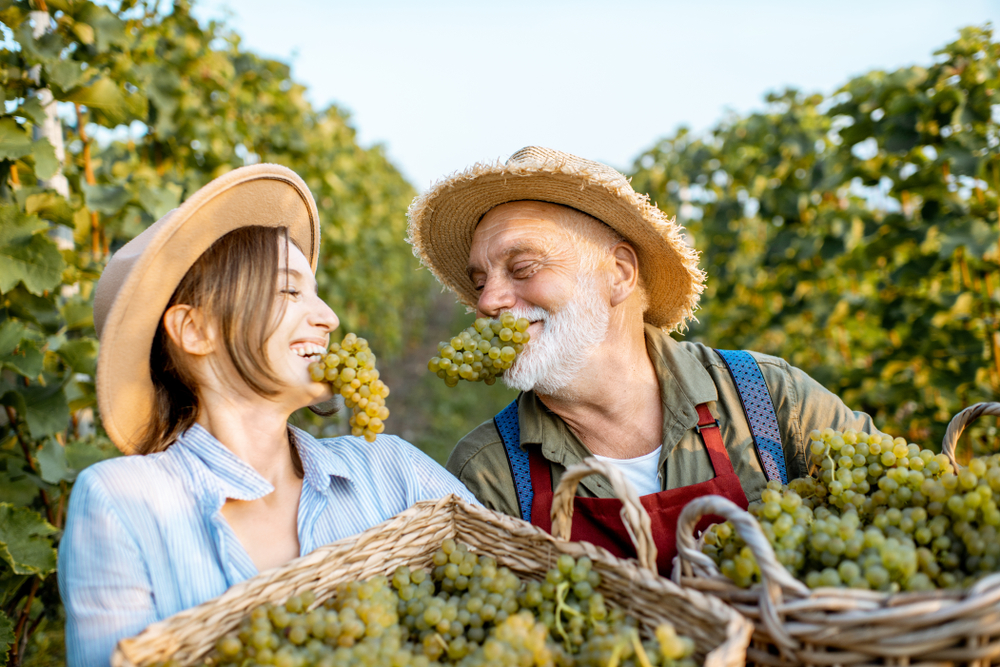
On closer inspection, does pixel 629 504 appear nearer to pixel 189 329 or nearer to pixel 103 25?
pixel 189 329

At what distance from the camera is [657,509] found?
2115mm

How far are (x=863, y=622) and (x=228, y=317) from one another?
156 centimetres

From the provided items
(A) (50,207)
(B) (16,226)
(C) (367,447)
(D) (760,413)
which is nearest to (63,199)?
(A) (50,207)

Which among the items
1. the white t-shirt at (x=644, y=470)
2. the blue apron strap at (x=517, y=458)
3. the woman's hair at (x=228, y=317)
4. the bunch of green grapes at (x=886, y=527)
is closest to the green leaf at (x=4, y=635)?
the woman's hair at (x=228, y=317)

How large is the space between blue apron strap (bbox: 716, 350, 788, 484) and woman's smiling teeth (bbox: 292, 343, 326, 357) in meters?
1.47

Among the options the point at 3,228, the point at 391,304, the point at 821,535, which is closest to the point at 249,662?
the point at 821,535

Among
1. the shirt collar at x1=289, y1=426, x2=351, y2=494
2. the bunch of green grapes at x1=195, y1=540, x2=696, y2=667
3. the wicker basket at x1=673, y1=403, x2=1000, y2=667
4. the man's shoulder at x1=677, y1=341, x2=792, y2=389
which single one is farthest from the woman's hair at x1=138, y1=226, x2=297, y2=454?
the man's shoulder at x1=677, y1=341, x2=792, y2=389

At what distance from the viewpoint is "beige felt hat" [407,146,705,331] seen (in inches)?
91.7

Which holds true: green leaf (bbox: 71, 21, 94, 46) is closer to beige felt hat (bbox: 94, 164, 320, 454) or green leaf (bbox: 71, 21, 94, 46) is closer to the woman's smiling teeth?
beige felt hat (bbox: 94, 164, 320, 454)

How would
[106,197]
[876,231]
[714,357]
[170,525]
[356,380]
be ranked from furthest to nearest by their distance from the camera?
[876,231] < [106,197] < [714,357] < [356,380] < [170,525]

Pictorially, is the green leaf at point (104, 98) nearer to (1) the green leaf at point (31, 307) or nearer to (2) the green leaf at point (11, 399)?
(1) the green leaf at point (31, 307)

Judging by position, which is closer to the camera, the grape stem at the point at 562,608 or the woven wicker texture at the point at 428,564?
the woven wicker texture at the point at 428,564

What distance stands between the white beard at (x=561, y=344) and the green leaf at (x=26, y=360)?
1574 mm

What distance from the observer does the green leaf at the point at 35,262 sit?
2260 millimetres
